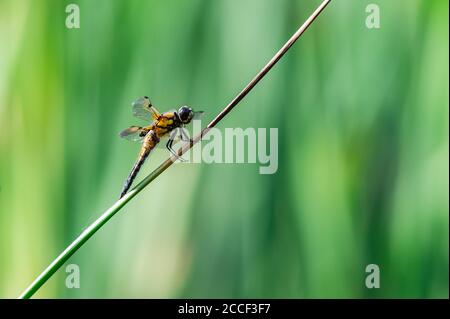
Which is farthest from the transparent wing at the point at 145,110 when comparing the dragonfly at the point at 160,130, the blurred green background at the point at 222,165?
the blurred green background at the point at 222,165

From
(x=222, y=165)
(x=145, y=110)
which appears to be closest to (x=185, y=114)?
(x=145, y=110)

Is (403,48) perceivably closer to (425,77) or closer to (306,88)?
(425,77)

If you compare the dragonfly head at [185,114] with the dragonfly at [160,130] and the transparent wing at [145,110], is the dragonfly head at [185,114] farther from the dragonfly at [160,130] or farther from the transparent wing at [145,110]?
the transparent wing at [145,110]

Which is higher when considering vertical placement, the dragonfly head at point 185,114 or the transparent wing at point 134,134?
the dragonfly head at point 185,114

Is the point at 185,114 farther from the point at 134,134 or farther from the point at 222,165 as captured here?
the point at 222,165

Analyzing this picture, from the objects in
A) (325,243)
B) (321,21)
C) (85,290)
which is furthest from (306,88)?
(85,290)
